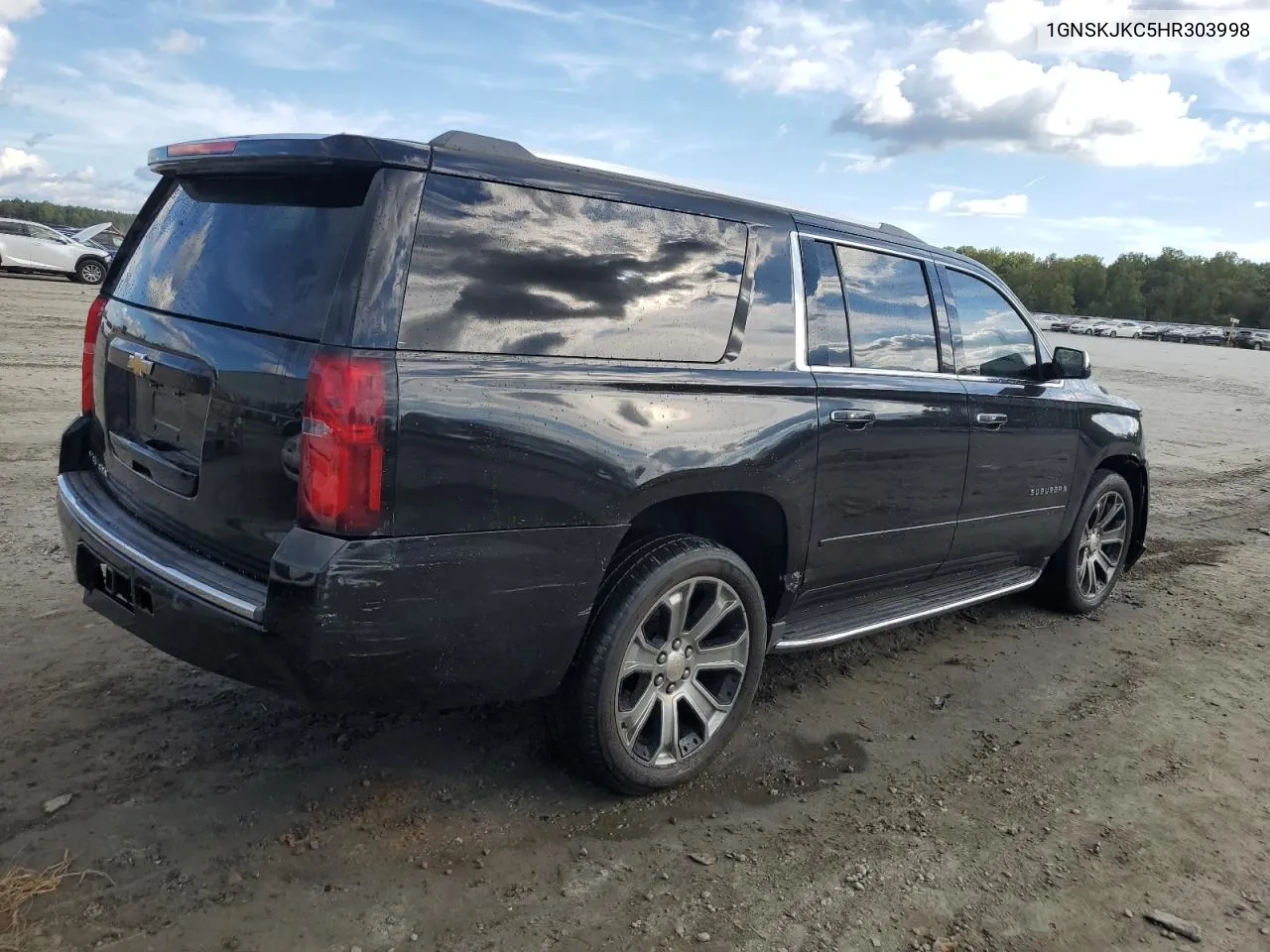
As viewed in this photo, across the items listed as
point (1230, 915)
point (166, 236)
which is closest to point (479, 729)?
point (166, 236)

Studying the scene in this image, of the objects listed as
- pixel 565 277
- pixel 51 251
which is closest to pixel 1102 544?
pixel 565 277

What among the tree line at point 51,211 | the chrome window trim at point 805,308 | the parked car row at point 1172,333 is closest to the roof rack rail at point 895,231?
the chrome window trim at point 805,308

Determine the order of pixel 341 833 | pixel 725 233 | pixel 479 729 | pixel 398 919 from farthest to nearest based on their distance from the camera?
pixel 479 729 → pixel 725 233 → pixel 341 833 → pixel 398 919

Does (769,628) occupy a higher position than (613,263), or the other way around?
(613,263)

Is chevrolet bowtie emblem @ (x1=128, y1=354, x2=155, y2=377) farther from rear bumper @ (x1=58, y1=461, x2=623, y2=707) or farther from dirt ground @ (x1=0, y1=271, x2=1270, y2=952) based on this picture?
dirt ground @ (x1=0, y1=271, x2=1270, y2=952)

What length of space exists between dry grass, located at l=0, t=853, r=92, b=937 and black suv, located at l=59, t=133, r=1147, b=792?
61cm

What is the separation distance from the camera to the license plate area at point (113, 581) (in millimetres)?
2801

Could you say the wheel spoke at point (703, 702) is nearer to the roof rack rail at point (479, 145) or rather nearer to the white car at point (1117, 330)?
the roof rack rail at point (479, 145)

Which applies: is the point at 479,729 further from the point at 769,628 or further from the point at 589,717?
the point at 769,628

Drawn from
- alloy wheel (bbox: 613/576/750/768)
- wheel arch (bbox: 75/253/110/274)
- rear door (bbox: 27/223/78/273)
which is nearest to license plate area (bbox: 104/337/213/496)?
alloy wheel (bbox: 613/576/750/768)

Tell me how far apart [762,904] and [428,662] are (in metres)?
1.13

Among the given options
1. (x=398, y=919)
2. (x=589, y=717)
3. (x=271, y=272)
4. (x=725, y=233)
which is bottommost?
(x=398, y=919)

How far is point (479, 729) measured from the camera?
3.62m

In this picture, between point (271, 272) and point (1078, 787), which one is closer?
point (271, 272)
